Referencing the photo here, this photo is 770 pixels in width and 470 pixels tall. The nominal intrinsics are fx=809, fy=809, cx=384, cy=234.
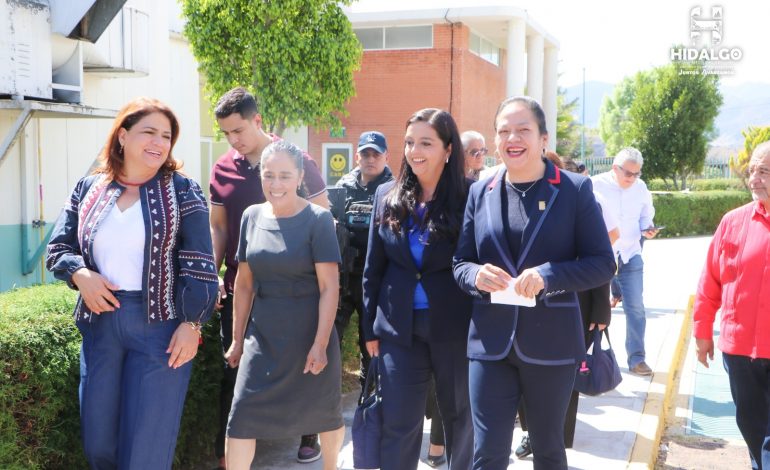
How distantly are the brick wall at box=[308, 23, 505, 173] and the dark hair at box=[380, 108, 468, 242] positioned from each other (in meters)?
22.5

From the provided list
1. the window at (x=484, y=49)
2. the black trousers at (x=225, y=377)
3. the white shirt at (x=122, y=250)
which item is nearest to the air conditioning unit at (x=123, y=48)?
the black trousers at (x=225, y=377)

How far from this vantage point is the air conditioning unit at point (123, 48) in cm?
1230

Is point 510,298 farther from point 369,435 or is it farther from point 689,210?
point 689,210

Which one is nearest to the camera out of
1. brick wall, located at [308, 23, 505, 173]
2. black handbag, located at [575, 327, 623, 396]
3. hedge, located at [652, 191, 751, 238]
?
black handbag, located at [575, 327, 623, 396]

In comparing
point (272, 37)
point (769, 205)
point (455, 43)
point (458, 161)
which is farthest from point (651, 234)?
point (455, 43)

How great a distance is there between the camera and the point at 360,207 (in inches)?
225

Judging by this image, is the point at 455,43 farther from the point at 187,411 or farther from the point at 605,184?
the point at 187,411

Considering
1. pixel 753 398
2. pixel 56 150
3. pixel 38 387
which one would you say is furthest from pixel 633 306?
pixel 56 150

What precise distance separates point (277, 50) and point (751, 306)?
1561 cm

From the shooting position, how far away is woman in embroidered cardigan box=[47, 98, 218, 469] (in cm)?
346

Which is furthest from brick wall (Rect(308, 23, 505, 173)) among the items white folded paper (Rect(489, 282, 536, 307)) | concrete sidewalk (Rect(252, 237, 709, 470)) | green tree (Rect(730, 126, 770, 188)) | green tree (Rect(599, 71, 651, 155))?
green tree (Rect(599, 71, 651, 155))

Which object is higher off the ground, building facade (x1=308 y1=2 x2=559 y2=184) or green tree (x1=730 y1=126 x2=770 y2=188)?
building facade (x1=308 y1=2 x2=559 y2=184)

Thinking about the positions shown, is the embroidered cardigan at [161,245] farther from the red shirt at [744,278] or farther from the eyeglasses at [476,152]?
the eyeglasses at [476,152]

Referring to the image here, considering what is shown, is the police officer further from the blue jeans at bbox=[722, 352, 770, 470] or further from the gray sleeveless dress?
the blue jeans at bbox=[722, 352, 770, 470]
